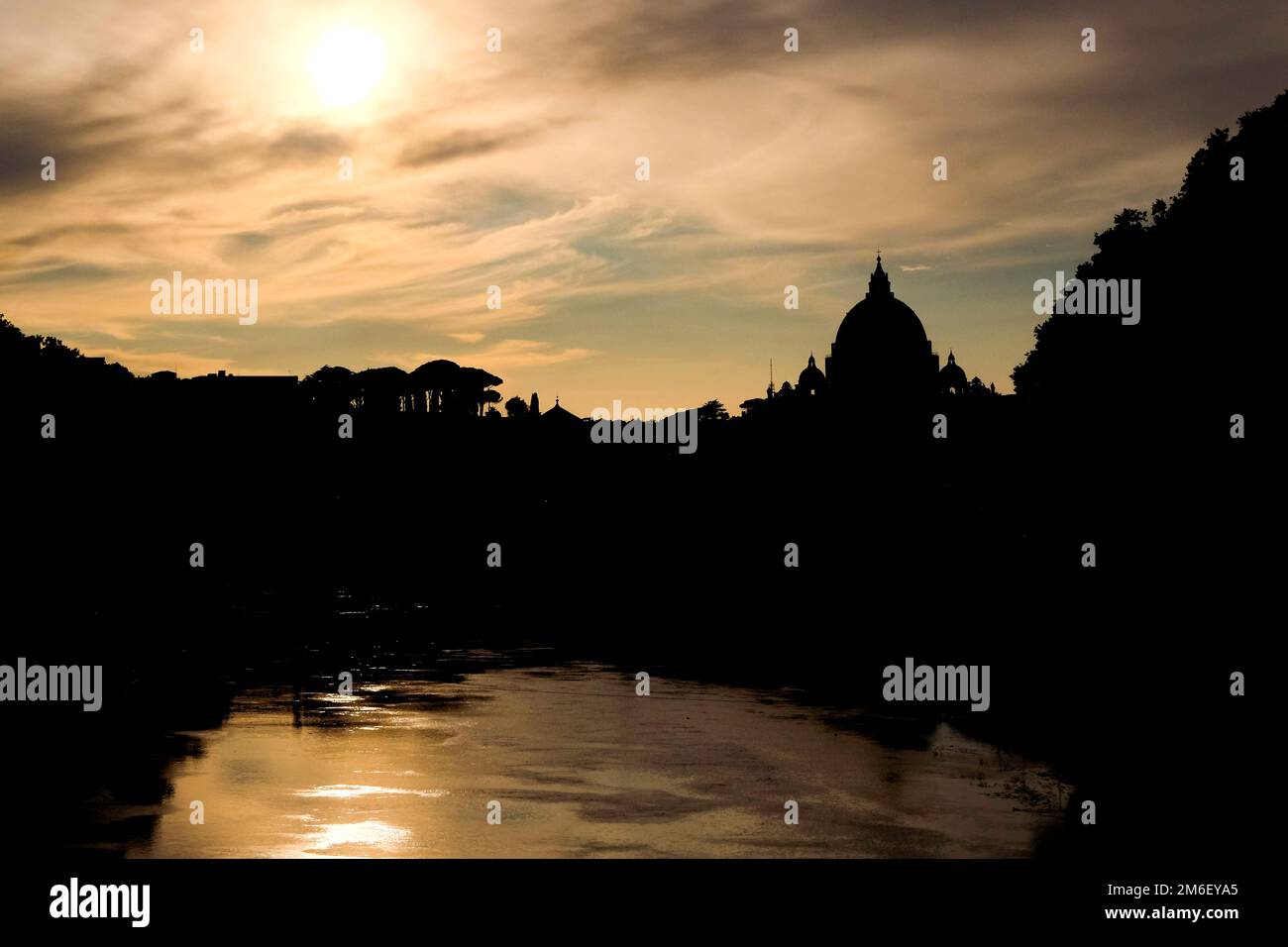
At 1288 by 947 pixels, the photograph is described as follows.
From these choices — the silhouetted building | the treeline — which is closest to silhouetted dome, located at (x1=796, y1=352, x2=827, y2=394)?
the silhouetted building

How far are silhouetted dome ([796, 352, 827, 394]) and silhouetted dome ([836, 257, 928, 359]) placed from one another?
11.3 metres

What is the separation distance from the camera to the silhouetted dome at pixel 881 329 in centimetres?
16488

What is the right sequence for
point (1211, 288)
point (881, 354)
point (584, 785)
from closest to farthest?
point (584, 785)
point (1211, 288)
point (881, 354)

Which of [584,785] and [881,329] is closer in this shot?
[584,785]

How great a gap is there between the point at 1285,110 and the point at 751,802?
30640mm

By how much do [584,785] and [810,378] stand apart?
168 metres

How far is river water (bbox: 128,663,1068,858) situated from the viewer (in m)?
19.0

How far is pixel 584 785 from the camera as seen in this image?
23141 mm

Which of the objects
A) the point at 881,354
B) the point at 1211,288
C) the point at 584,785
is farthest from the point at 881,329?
the point at 584,785

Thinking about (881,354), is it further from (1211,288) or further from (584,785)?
(584,785)

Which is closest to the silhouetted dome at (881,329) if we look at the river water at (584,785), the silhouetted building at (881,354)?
the silhouetted building at (881,354)

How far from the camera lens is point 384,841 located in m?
18.8

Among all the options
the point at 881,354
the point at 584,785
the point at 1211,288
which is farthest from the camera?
the point at 881,354
